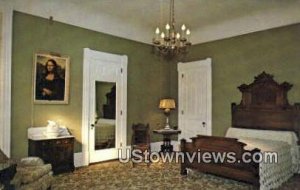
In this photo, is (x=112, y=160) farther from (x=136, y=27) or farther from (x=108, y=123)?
(x=136, y=27)

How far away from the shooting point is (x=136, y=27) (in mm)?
6191

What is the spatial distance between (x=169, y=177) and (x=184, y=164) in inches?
15.1

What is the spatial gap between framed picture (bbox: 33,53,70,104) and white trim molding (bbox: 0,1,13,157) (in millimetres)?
469

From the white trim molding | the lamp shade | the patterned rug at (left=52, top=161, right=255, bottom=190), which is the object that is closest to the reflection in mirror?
the patterned rug at (left=52, top=161, right=255, bottom=190)

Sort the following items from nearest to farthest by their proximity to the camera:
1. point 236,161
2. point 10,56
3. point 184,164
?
point 236,161 < point 10,56 < point 184,164

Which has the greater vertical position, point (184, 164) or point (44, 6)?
point (44, 6)

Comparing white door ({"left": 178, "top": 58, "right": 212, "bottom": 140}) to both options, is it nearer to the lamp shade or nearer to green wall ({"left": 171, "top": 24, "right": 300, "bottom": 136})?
green wall ({"left": 171, "top": 24, "right": 300, "bottom": 136})

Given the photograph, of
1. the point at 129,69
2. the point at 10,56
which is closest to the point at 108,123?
the point at 129,69

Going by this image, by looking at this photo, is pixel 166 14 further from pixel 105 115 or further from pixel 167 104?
pixel 105 115

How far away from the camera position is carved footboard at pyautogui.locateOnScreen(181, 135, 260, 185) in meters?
3.80

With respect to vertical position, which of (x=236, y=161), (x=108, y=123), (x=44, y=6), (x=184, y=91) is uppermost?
(x=44, y=6)

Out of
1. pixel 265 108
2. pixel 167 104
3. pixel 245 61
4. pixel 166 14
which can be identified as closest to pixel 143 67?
pixel 167 104

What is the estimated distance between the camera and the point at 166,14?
5.31 m

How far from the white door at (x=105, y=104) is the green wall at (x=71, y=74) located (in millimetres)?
194
